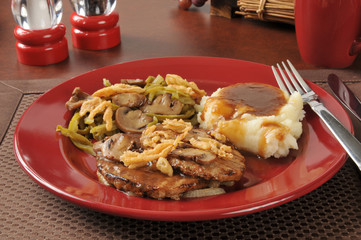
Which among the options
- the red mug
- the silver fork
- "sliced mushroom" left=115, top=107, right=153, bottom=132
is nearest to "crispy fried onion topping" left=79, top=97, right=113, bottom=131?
"sliced mushroom" left=115, top=107, right=153, bottom=132

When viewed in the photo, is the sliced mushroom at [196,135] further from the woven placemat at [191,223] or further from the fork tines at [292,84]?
the fork tines at [292,84]

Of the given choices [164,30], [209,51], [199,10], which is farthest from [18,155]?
[199,10]

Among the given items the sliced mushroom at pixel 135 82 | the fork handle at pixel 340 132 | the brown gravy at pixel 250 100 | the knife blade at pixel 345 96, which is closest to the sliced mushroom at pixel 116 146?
the brown gravy at pixel 250 100

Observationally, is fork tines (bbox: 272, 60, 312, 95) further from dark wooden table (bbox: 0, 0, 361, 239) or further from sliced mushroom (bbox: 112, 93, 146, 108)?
sliced mushroom (bbox: 112, 93, 146, 108)

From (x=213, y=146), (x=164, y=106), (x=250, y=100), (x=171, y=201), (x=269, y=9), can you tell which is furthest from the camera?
(x=269, y=9)

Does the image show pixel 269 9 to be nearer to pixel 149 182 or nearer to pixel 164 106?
pixel 164 106

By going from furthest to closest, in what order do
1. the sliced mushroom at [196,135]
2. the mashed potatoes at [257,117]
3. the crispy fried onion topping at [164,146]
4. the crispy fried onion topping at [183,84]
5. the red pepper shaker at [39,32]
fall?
the red pepper shaker at [39,32]
the crispy fried onion topping at [183,84]
the mashed potatoes at [257,117]
the sliced mushroom at [196,135]
the crispy fried onion topping at [164,146]

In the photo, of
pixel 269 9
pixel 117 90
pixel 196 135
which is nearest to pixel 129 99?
pixel 117 90
